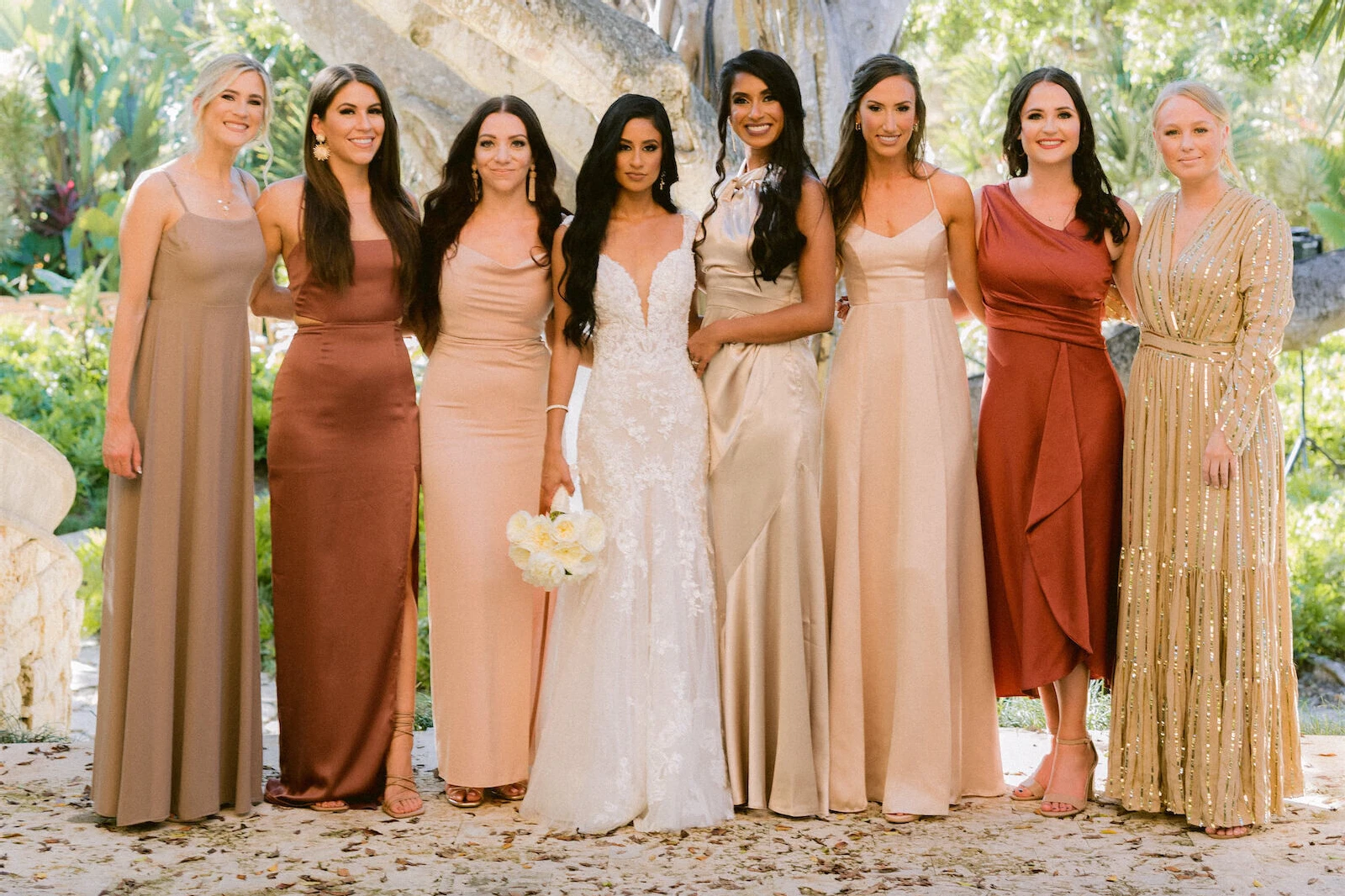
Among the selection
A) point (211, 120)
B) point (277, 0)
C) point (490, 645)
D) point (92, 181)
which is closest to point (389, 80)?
point (277, 0)

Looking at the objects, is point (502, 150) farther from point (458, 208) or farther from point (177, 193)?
point (177, 193)

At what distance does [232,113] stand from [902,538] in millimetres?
2603

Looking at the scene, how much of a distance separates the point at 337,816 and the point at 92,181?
67.9 ft

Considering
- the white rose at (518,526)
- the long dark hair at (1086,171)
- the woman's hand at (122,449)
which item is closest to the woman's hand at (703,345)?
the white rose at (518,526)

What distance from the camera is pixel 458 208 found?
15.4ft

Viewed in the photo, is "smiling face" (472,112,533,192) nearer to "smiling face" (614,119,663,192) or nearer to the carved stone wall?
"smiling face" (614,119,663,192)

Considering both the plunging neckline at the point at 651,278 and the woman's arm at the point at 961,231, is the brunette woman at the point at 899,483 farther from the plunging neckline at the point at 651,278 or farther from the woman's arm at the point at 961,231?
the plunging neckline at the point at 651,278

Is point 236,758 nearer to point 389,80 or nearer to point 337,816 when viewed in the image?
point 337,816

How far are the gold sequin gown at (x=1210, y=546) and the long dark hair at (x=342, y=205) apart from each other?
8.02 ft

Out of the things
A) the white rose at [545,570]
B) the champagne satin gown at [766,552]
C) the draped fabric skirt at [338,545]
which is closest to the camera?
the white rose at [545,570]

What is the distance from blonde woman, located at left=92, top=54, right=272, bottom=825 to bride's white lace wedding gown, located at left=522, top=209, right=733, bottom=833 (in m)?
1.09

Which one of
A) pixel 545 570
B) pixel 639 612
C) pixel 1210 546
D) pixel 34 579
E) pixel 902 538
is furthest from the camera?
pixel 34 579

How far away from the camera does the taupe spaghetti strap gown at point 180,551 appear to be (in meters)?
4.33

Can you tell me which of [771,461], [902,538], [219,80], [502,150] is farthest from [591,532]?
[219,80]
